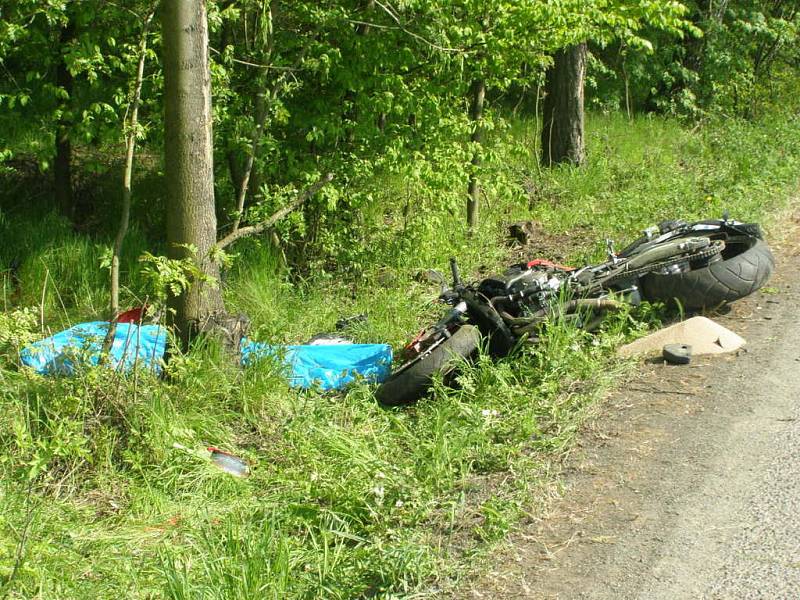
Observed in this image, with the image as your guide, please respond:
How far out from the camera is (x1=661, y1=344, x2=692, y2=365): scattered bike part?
21.2 ft

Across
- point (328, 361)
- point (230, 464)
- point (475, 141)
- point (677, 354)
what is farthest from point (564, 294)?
point (475, 141)

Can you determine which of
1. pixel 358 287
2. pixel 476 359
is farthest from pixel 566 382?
pixel 358 287

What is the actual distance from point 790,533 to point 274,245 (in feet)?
19.3

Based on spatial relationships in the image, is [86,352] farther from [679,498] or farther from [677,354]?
[677,354]

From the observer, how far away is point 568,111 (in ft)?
43.4

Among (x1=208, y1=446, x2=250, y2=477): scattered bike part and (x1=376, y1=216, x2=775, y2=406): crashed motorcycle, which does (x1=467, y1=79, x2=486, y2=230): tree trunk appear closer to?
(x1=376, y1=216, x2=775, y2=406): crashed motorcycle

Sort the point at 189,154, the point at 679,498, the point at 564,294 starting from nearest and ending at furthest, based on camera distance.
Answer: the point at 679,498 < the point at 189,154 < the point at 564,294

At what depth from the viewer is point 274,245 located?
9000 millimetres

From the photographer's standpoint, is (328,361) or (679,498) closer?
(679,498)

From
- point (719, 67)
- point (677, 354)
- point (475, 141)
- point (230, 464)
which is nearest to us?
point (230, 464)

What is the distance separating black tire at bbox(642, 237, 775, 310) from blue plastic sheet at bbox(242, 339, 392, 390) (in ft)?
7.27

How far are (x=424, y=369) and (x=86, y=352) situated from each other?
2.30 metres

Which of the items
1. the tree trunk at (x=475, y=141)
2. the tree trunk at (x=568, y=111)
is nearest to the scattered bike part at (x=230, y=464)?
the tree trunk at (x=475, y=141)

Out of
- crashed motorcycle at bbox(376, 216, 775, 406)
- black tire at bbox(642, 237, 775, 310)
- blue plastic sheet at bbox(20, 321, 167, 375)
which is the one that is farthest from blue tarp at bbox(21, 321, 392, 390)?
black tire at bbox(642, 237, 775, 310)
